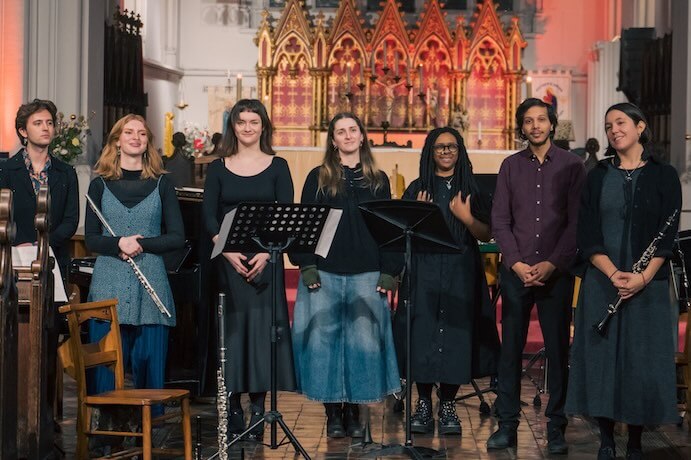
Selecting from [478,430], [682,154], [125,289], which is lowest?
[478,430]

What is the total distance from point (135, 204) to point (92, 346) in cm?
84

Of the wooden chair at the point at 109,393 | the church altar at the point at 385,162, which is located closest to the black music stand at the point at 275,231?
the wooden chair at the point at 109,393

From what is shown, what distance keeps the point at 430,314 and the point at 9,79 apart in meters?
6.20

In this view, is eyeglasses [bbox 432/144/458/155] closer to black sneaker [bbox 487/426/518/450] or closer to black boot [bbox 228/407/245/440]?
black sneaker [bbox 487/426/518/450]

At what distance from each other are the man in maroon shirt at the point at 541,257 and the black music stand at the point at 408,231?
0.53 m

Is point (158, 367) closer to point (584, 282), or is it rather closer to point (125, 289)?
point (125, 289)

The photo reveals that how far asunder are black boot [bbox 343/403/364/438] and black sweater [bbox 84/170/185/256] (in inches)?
52.7

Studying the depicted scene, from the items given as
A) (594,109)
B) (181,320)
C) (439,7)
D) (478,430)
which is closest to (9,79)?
(181,320)

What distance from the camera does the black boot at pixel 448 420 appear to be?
6.71m

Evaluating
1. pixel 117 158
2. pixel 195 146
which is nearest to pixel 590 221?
pixel 117 158

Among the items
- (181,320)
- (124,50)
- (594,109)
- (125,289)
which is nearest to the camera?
(125,289)

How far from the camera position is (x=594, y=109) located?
1917cm

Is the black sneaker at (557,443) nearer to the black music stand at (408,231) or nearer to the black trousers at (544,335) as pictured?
the black trousers at (544,335)

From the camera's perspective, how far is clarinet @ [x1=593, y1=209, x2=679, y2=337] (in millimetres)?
5715
